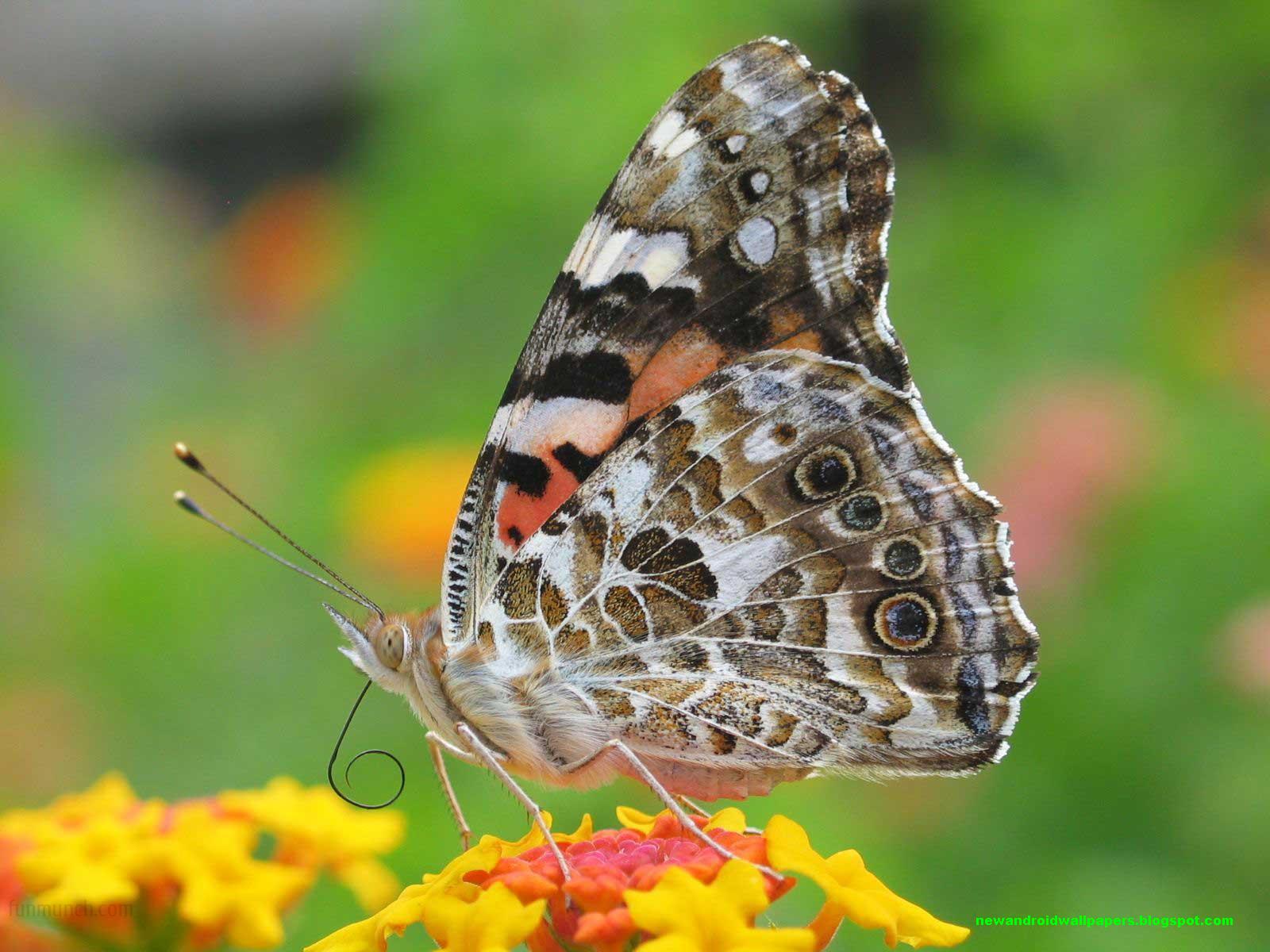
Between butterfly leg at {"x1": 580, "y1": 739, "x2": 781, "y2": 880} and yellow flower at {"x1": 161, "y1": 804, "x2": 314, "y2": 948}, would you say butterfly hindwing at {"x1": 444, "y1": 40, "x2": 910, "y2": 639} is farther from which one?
yellow flower at {"x1": 161, "y1": 804, "x2": 314, "y2": 948}

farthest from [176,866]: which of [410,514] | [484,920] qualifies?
[410,514]

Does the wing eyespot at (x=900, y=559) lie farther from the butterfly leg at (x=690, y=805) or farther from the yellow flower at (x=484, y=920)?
the yellow flower at (x=484, y=920)

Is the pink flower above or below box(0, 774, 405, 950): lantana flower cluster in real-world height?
above

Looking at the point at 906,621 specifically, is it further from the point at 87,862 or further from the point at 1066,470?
the point at 1066,470

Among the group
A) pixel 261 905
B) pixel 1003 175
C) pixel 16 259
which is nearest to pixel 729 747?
pixel 261 905

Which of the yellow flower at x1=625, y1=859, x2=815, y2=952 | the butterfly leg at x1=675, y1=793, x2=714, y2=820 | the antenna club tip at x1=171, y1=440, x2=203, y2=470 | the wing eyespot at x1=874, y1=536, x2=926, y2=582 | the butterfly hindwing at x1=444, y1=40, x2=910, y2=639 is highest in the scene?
the butterfly hindwing at x1=444, y1=40, x2=910, y2=639

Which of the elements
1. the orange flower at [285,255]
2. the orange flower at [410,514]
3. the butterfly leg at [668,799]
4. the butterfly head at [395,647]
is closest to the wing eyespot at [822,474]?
the butterfly leg at [668,799]

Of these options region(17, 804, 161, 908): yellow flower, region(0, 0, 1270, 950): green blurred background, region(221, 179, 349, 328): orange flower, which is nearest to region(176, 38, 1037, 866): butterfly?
region(17, 804, 161, 908): yellow flower
